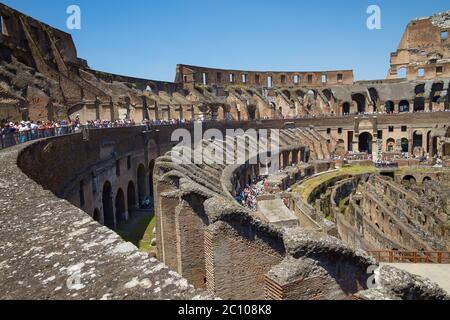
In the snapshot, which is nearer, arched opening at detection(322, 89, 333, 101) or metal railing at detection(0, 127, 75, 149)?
metal railing at detection(0, 127, 75, 149)

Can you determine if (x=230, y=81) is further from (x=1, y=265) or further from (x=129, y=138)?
(x=1, y=265)

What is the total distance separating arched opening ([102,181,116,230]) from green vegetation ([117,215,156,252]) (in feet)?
1.90

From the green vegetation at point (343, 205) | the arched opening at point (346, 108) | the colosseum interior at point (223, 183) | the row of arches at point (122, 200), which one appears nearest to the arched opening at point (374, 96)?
the colosseum interior at point (223, 183)

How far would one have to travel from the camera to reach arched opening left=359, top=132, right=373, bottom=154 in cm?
4425

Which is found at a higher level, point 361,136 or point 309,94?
point 309,94

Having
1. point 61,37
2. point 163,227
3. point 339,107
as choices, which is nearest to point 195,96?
point 61,37

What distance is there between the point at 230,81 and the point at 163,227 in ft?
127

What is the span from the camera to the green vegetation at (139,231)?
52.4ft

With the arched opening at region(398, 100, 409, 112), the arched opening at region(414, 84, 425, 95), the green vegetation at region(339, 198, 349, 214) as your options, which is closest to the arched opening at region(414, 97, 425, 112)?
the arched opening at region(414, 84, 425, 95)

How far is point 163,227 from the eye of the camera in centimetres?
1064

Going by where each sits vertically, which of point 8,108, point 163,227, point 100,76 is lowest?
point 163,227

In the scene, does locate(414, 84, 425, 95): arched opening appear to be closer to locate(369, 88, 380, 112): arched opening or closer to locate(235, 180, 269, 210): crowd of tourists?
locate(369, 88, 380, 112): arched opening

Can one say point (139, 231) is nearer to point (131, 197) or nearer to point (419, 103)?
point (131, 197)

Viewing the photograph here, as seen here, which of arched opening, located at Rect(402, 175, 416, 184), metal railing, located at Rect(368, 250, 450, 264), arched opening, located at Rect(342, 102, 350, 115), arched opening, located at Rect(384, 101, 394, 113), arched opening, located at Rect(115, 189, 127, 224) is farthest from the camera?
arched opening, located at Rect(384, 101, 394, 113)
